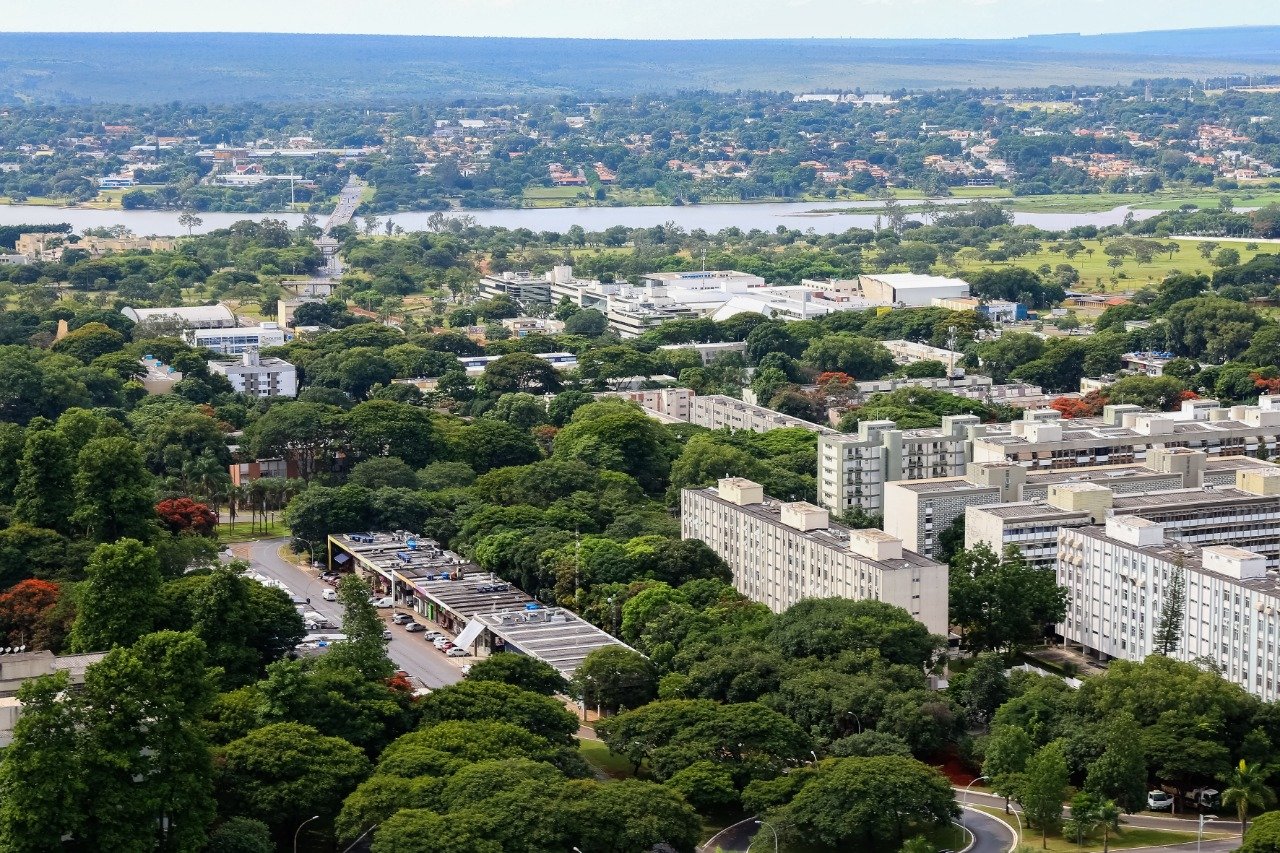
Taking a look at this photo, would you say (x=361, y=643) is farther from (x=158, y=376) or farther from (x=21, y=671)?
(x=158, y=376)

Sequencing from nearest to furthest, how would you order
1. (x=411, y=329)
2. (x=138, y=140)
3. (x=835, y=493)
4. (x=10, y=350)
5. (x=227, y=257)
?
(x=835, y=493), (x=10, y=350), (x=411, y=329), (x=227, y=257), (x=138, y=140)

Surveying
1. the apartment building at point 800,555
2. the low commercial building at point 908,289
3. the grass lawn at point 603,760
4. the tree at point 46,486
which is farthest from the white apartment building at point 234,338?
the grass lawn at point 603,760

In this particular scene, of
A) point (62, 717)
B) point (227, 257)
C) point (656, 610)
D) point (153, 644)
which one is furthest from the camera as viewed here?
point (227, 257)

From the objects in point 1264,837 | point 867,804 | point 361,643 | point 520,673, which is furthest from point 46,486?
point 1264,837

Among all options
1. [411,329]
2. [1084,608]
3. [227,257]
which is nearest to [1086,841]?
[1084,608]

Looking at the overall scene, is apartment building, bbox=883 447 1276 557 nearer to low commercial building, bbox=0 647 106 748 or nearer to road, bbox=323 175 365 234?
low commercial building, bbox=0 647 106 748

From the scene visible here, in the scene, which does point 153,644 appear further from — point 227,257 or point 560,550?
point 227,257

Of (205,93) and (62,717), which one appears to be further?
(205,93)

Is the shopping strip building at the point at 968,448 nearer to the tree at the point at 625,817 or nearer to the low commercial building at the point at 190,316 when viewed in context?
the tree at the point at 625,817
